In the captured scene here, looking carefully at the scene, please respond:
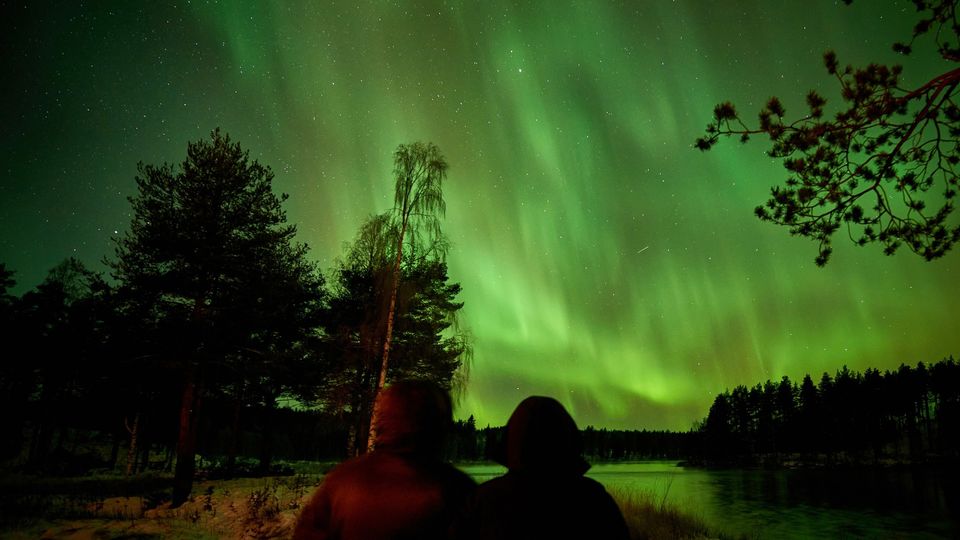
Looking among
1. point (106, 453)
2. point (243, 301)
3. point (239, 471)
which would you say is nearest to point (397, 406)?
point (243, 301)

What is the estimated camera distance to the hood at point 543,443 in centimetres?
227

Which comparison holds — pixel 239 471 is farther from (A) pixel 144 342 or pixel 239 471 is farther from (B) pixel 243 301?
(B) pixel 243 301

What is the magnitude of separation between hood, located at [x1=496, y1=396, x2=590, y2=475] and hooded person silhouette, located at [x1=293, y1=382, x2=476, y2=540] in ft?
1.33

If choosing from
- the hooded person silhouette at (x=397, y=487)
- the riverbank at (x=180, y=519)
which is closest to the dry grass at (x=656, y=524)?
the riverbank at (x=180, y=519)

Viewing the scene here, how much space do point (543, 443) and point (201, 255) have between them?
670 inches

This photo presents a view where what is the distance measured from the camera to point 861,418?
84375 mm

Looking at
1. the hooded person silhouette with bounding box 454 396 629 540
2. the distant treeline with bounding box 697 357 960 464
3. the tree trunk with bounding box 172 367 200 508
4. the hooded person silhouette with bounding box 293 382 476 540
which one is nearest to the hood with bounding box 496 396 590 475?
the hooded person silhouette with bounding box 454 396 629 540

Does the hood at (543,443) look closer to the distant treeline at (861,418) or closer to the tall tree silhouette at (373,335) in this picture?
the tall tree silhouette at (373,335)

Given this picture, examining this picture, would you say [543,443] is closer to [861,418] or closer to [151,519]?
[151,519]

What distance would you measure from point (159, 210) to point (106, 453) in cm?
4672

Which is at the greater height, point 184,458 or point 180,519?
point 184,458

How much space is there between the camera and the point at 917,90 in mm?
5695

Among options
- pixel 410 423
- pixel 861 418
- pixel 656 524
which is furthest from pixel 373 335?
pixel 861 418

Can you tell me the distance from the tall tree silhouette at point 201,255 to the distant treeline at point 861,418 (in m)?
96.9
